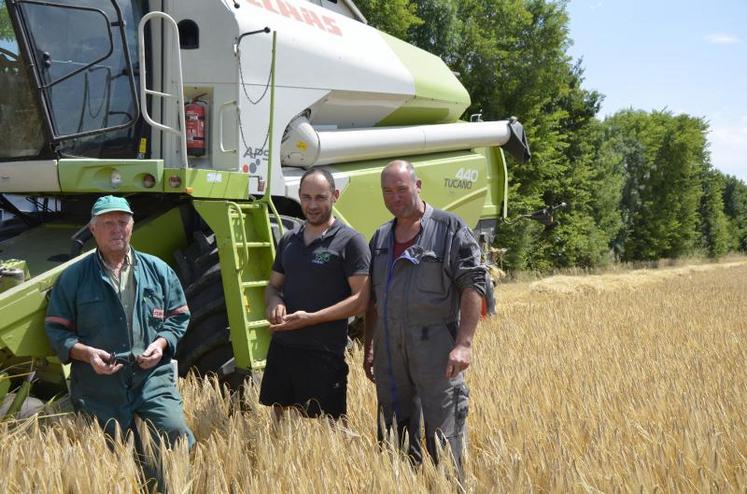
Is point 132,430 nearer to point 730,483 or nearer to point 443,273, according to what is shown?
point 443,273

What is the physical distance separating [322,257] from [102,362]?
1028 millimetres

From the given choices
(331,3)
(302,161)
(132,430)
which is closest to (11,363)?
(132,430)

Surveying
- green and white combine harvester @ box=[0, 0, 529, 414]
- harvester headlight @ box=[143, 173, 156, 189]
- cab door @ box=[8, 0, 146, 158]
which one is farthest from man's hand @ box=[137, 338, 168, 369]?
cab door @ box=[8, 0, 146, 158]

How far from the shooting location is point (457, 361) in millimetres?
2957

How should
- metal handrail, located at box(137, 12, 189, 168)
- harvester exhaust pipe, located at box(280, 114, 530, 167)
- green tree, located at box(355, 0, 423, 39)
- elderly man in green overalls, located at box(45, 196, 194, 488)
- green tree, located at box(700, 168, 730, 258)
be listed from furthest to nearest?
green tree, located at box(700, 168, 730, 258) → green tree, located at box(355, 0, 423, 39) → harvester exhaust pipe, located at box(280, 114, 530, 167) → metal handrail, located at box(137, 12, 189, 168) → elderly man in green overalls, located at box(45, 196, 194, 488)

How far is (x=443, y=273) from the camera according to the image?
3.09m

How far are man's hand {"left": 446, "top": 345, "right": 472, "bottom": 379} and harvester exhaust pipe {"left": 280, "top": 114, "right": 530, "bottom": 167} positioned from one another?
9.04ft

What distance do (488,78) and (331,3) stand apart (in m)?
14.4

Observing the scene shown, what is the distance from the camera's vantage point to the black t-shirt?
3.42m

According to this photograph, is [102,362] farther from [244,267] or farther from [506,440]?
[506,440]

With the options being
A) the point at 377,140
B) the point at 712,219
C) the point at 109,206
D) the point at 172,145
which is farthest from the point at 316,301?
the point at 712,219

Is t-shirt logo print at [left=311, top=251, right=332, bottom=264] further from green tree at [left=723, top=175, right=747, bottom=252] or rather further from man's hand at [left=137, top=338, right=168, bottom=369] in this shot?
green tree at [left=723, top=175, right=747, bottom=252]

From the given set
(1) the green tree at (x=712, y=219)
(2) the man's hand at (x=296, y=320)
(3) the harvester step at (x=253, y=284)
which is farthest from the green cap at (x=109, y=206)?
(1) the green tree at (x=712, y=219)

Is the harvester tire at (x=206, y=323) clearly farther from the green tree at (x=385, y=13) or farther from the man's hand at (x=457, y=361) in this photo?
the green tree at (x=385, y=13)
